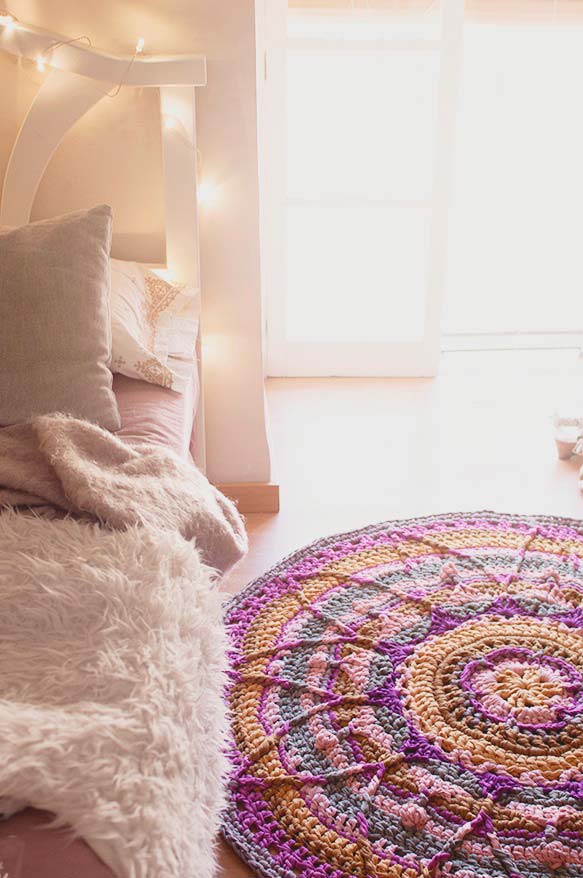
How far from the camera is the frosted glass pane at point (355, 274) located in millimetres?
3318

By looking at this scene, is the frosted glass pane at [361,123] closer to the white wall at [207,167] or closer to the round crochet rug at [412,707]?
the white wall at [207,167]

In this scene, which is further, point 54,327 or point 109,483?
point 54,327

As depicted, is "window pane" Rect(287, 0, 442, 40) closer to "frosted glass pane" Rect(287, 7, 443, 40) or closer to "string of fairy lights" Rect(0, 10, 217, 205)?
"frosted glass pane" Rect(287, 7, 443, 40)

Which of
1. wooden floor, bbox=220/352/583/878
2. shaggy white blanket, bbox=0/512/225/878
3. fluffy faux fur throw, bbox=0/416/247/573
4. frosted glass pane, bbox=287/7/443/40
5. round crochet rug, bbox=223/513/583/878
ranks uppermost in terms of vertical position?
frosted glass pane, bbox=287/7/443/40

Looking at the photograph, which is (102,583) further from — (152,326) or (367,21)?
(367,21)

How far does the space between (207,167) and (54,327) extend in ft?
2.65

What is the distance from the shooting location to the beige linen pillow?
1651mm

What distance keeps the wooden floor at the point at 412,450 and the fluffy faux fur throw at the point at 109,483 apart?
0.51 metres

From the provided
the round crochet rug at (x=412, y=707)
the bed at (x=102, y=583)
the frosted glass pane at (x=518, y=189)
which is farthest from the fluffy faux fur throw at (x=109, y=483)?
the frosted glass pane at (x=518, y=189)

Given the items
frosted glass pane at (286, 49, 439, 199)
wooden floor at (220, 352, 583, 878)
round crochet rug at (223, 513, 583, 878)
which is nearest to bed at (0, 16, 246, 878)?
round crochet rug at (223, 513, 583, 878)

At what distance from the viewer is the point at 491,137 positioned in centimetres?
434

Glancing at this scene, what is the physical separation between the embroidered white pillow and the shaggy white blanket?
613mm

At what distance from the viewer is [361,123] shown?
3.23 metres

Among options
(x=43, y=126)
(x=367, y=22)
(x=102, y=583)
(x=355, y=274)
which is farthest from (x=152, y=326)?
(x=367, y=22)
